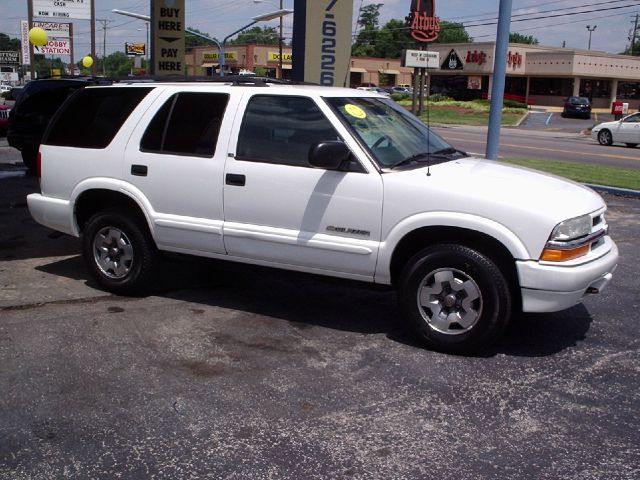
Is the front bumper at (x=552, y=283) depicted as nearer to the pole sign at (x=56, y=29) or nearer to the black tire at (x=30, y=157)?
the black tire at (x=30, y=157)

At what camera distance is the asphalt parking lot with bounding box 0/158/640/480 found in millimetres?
3576

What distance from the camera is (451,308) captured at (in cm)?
492

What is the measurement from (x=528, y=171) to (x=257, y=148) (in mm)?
2163

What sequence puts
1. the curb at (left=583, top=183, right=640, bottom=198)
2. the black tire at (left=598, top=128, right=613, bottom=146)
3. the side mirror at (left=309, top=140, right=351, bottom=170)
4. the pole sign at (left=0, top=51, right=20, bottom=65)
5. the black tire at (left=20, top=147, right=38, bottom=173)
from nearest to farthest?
the side mirror at (left=309, top=140, right=351, bottom=170) < the curb at (left=583, top=183, right=640, bottom=198) < the black tire at (left=20, top=147, right=38, bottom=173) < the black tire at (left=598, top=128, right=613, bottom=146) < the pole sign at (left=0, top=51, right=20, bottom=65)

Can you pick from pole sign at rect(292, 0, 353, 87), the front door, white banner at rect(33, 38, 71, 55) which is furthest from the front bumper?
white banner at rect(33, 38, 71, 55)

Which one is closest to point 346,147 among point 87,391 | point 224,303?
point 224,303

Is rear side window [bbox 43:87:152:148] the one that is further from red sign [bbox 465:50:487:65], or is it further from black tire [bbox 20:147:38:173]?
red sign [bbox 465:50:487:65]

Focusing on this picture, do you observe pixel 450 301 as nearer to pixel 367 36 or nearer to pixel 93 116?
pixel 93 116

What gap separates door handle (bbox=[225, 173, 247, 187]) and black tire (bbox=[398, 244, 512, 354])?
1433mm

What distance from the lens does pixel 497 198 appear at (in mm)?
4703

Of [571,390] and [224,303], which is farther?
[224,303]

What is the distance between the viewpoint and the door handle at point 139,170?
5.89 metres

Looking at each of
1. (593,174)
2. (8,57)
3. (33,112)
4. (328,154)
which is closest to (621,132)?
(593,174)

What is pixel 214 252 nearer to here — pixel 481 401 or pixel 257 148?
pixel 257 148
